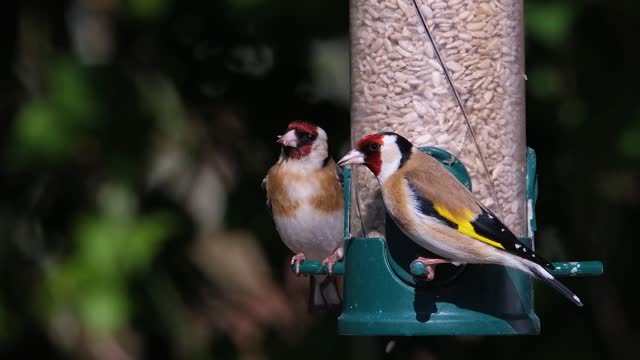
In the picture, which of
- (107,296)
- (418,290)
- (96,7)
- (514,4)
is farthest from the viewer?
(96,7)

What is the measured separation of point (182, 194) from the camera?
764 centimetres

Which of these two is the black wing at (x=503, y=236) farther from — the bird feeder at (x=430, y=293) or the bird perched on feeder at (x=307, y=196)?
the bird perched on feeder at (x=307, y=196)

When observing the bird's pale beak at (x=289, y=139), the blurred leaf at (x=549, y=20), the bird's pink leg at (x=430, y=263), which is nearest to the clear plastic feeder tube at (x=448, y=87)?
the bird's pink leg at (x=430, y=263)

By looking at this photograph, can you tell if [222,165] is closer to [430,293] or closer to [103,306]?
[103,306]

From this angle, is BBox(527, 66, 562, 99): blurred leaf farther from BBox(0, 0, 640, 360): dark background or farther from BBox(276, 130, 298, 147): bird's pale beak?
BBox(276, 130, 298, 147): bird's pale beak

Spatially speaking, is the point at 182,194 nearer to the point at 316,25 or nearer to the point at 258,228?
the point at 258,228

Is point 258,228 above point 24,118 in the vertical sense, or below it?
below

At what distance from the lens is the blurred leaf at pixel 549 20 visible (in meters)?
7.12

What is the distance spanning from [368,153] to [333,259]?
62 centimetres

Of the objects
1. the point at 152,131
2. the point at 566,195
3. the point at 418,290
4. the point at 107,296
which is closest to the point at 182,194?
the point at 152,131

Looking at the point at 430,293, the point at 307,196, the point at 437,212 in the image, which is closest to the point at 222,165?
the point at 307,196

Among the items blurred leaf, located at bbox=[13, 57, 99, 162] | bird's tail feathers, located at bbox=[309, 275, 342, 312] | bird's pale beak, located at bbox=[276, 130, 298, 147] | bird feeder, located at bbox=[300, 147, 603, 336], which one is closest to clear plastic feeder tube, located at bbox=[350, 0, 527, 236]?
bird feeder, located at bbox=[300, 147, 603, 336]

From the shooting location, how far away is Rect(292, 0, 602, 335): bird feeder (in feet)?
18.7

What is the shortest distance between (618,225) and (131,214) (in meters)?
2.18
